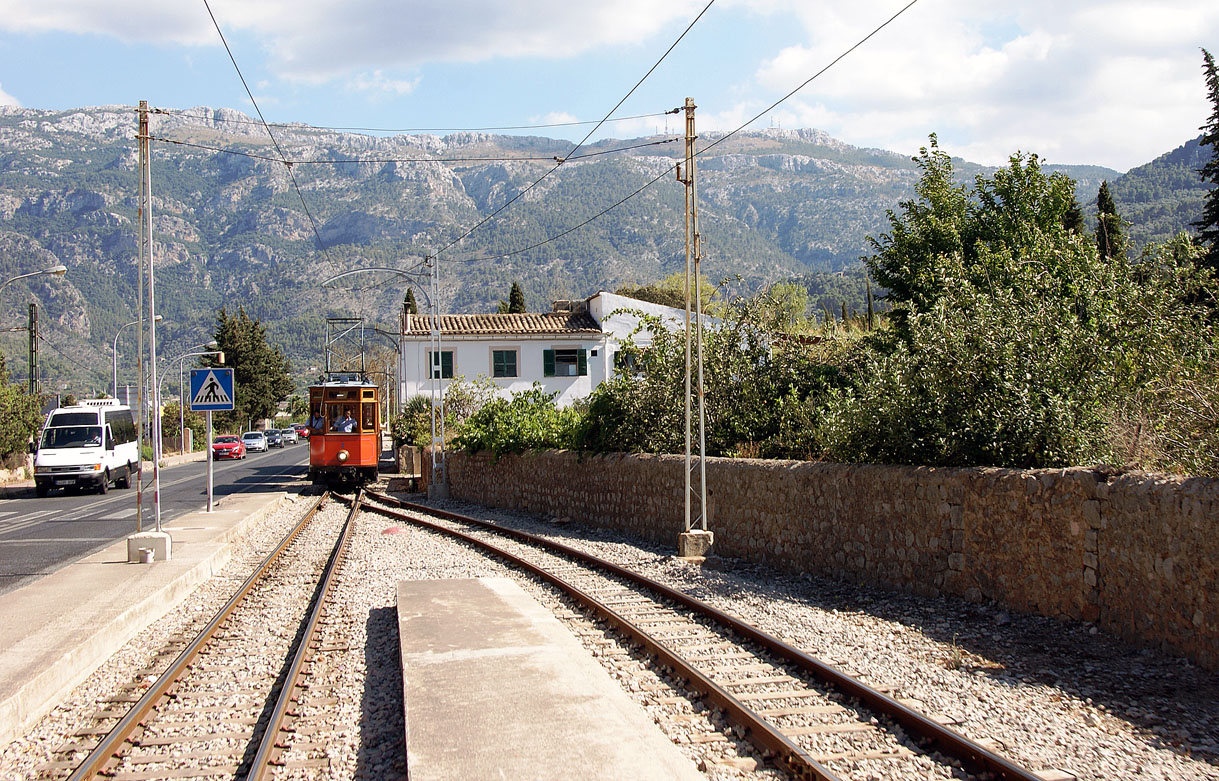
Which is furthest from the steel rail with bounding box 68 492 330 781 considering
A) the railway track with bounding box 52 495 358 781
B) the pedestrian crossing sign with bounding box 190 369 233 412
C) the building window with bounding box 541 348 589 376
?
the building window with bounding box 541 348 589 376

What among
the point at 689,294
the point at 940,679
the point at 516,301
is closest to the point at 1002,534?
the point at 940,679

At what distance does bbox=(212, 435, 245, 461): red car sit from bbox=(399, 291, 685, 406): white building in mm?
18907

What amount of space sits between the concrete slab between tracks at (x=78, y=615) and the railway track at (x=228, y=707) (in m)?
0.49

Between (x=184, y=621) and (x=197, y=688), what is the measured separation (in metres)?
3.40

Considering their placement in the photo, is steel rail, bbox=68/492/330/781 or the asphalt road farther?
the asphalt road

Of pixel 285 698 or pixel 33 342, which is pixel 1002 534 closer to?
pixel 285 698

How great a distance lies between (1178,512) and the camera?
697 centimetres

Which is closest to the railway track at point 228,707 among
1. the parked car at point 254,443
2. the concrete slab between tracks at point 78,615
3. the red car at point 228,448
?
the concrete slab between tracks at point 78,615

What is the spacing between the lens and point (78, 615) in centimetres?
948

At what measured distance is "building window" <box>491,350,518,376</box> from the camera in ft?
163

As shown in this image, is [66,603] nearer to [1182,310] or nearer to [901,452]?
[901,452]

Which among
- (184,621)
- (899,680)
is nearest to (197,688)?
(184,621)

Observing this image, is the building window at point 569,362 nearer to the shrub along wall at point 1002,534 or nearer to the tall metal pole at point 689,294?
the shrub along wall at point 1002,534

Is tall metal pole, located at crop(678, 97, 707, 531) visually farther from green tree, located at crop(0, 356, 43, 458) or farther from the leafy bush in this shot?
green tree, located at crop(0, 356, 43, 458)
